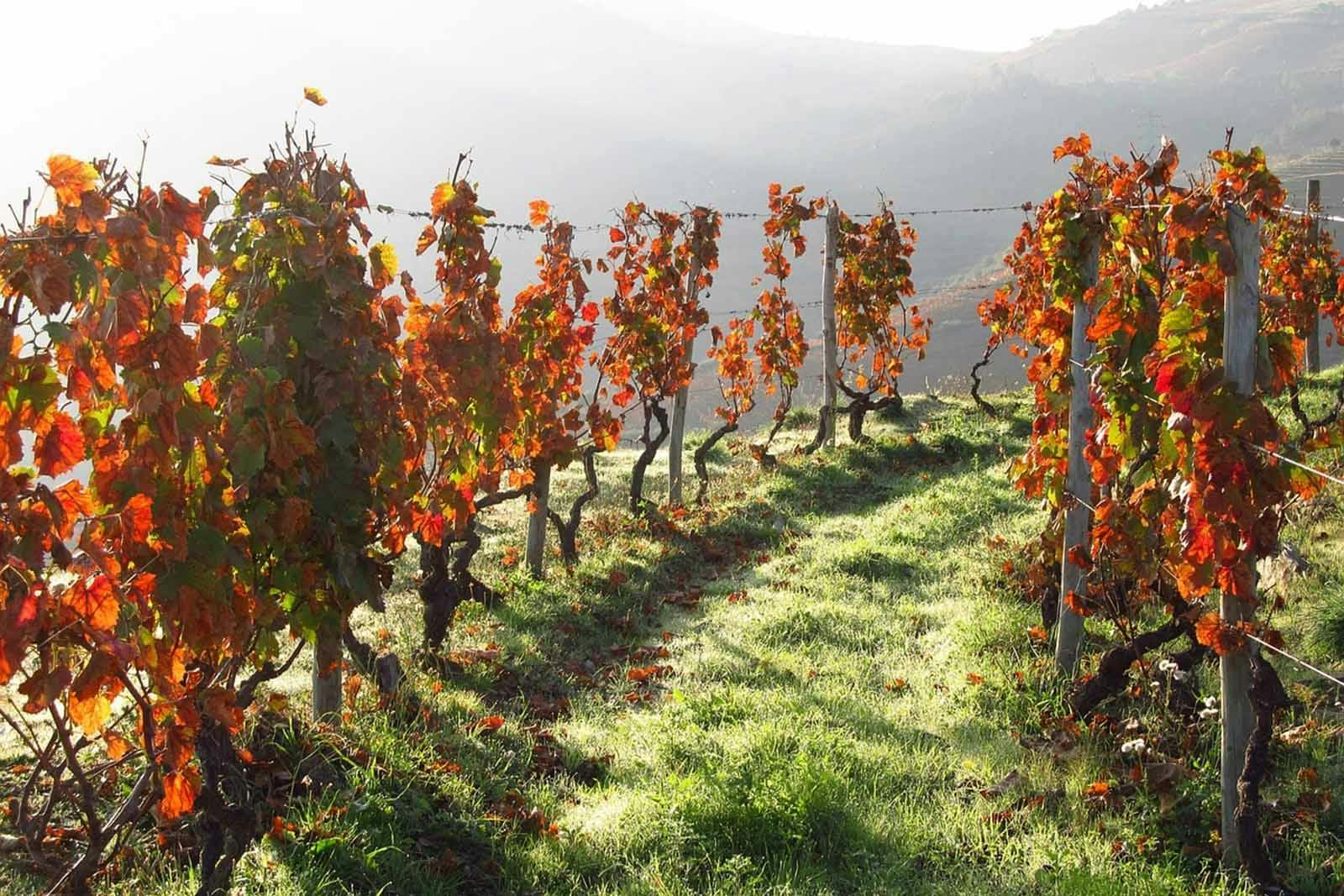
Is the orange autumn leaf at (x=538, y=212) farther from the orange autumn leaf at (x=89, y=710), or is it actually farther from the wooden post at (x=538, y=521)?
the orange autumn leaf at (x=89, y=710)

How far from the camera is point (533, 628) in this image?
662cm

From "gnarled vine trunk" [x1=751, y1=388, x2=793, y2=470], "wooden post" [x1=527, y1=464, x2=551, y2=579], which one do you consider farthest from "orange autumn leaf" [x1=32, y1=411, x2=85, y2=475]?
"gnarled vine trunk" [x1=751, y1=388, x2=793, y2=470]

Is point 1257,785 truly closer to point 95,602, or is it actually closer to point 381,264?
point 95,602

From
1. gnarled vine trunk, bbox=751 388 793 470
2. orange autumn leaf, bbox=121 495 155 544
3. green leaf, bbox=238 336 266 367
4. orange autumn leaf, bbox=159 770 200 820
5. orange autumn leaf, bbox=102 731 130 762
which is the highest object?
green leaf, bbox=238 336 266 367

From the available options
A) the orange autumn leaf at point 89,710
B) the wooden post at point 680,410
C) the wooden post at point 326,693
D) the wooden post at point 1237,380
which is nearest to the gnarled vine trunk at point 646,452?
the wooden post at point 680,410

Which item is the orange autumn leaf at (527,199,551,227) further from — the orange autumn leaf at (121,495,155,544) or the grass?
the orange autumn leaf at (121,495,155,544)

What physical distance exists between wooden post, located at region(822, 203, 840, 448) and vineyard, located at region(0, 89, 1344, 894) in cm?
562

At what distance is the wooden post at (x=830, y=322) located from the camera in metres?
12.3

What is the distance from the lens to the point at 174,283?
2756 mm

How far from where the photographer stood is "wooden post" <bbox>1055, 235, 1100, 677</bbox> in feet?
16.7

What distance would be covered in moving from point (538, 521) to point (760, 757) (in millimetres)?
4178

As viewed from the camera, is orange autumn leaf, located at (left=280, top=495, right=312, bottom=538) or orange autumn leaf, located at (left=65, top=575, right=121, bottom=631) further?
orange autumn leaf, located at (left=280, top=495, right=312, bottom=538)

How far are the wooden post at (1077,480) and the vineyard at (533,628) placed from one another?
2cm

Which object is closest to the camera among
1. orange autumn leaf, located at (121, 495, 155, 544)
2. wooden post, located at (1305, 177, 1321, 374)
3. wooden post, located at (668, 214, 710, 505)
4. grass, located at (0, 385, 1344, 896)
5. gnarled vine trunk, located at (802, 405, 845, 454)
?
orange autumn leaf, located at (121, 495, 155, 544)
